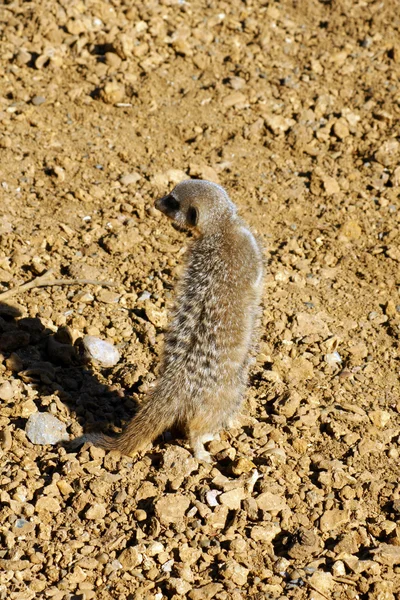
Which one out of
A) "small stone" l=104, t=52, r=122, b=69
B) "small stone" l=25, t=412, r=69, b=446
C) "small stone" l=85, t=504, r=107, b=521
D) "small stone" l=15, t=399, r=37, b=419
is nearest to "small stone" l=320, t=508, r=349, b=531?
"small stone" l=85, t=504, r=107, b=521

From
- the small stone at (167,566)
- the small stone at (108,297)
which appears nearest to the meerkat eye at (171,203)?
the small stone at (108,297)

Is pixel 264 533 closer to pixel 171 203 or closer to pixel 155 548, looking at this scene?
pixel 155 548

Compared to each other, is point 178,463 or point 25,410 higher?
point 178,463

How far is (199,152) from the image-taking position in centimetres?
684

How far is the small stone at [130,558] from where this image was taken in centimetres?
372

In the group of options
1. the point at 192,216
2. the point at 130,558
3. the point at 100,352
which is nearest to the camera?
the point at 130,558

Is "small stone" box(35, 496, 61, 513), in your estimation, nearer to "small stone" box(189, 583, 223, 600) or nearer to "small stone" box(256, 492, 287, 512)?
"small stone" box(189, 583, 223, 600)

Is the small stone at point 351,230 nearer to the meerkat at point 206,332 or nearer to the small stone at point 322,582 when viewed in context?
the meerkat at point 206,332

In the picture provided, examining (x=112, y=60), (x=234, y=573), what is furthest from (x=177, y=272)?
(x=112, y=60)

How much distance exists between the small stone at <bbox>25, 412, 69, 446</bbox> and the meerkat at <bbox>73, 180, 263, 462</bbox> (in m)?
0.13

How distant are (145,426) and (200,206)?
1.09 meters

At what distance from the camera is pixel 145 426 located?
420 cm

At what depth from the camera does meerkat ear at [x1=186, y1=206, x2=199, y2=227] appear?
4.30 meters

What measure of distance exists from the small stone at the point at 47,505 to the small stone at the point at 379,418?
5.67 feet
